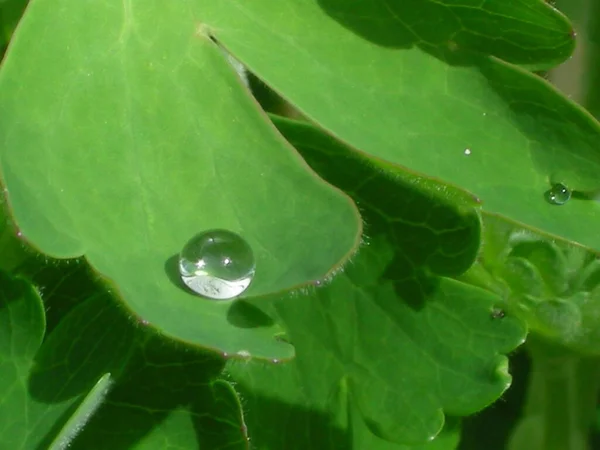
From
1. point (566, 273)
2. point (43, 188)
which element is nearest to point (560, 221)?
point (566, 273)

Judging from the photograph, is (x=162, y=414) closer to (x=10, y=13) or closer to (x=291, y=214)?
(x=291, y=214)

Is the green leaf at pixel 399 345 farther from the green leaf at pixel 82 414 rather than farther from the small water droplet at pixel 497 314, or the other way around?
the green leaf at pixel 82 414

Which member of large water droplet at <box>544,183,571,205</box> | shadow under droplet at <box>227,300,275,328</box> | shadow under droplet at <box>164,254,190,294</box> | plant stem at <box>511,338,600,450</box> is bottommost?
plant stem at <box>511,338,600,450</box>

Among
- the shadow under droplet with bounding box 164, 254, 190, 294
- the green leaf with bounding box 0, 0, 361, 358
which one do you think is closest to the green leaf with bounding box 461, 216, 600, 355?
the green leaf with bounding box 0, 0, 361, 358

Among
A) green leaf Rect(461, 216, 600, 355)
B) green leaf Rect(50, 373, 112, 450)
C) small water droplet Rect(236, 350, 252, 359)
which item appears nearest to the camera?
small water droplet Rect(236, 350, 252, 359)

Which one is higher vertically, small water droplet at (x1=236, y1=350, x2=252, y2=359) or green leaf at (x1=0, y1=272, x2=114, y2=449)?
small water droplet at (x1=236, y1=350, x2=252, y2=359)

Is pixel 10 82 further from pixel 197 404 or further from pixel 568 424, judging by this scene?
pixel 568 424

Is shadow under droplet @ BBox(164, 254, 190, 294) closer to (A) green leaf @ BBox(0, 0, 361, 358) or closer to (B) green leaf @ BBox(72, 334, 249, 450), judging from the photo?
(A) green leaf @ BBox(0, 0, 361, 358)

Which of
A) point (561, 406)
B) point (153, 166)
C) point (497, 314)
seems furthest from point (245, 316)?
point (561, 406)
